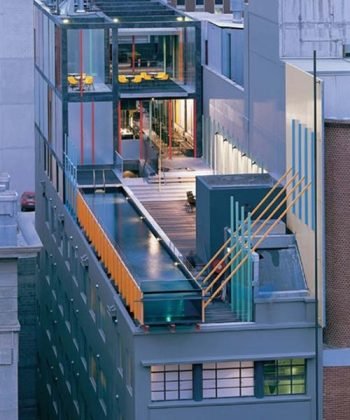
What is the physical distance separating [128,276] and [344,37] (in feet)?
38.1

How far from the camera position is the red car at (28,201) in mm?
113738

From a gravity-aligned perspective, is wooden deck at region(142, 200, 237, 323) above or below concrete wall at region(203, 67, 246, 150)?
below

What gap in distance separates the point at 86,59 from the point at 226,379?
2441 centimetres

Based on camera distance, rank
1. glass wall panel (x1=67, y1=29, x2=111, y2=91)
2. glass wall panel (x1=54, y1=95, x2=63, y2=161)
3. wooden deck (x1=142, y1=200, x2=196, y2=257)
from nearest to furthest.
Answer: wooden deck (x1=142, y1=200, x2=196, y2=257) → glass wall panel (x1=67, y1=29, x2=111, y2=91) → glass wall panel (x1=54, y1=95, x2=63, y2=161)

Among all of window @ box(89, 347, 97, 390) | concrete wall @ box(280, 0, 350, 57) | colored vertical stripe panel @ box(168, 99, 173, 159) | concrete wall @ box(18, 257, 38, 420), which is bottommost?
concrete wall @ box(18, 257, 38, 420)

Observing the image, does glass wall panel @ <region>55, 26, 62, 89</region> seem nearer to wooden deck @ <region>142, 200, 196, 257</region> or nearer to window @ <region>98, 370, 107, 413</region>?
wooden deck @ <region>142, 200, 196, 257</region>

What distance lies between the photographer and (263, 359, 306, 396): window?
203ft

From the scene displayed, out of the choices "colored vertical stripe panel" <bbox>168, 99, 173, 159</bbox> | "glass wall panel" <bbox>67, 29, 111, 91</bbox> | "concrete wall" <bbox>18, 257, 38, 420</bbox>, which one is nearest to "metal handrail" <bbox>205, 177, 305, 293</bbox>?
"glass wall panel" <bbox>67, 29, 111, 91</bbox>

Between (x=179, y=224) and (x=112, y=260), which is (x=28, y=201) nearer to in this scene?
(x=179, y=224)

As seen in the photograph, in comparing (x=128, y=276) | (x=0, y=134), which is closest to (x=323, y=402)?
(x=128, y=276)

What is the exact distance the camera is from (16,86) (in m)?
110

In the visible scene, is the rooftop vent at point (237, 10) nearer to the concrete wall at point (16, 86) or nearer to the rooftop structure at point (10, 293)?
the concrete wall at point (16, 86)

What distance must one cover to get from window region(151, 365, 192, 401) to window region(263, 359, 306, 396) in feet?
7.70

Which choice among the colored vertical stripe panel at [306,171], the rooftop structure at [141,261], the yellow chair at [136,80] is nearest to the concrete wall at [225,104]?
the rooftop structure at [141,261]
